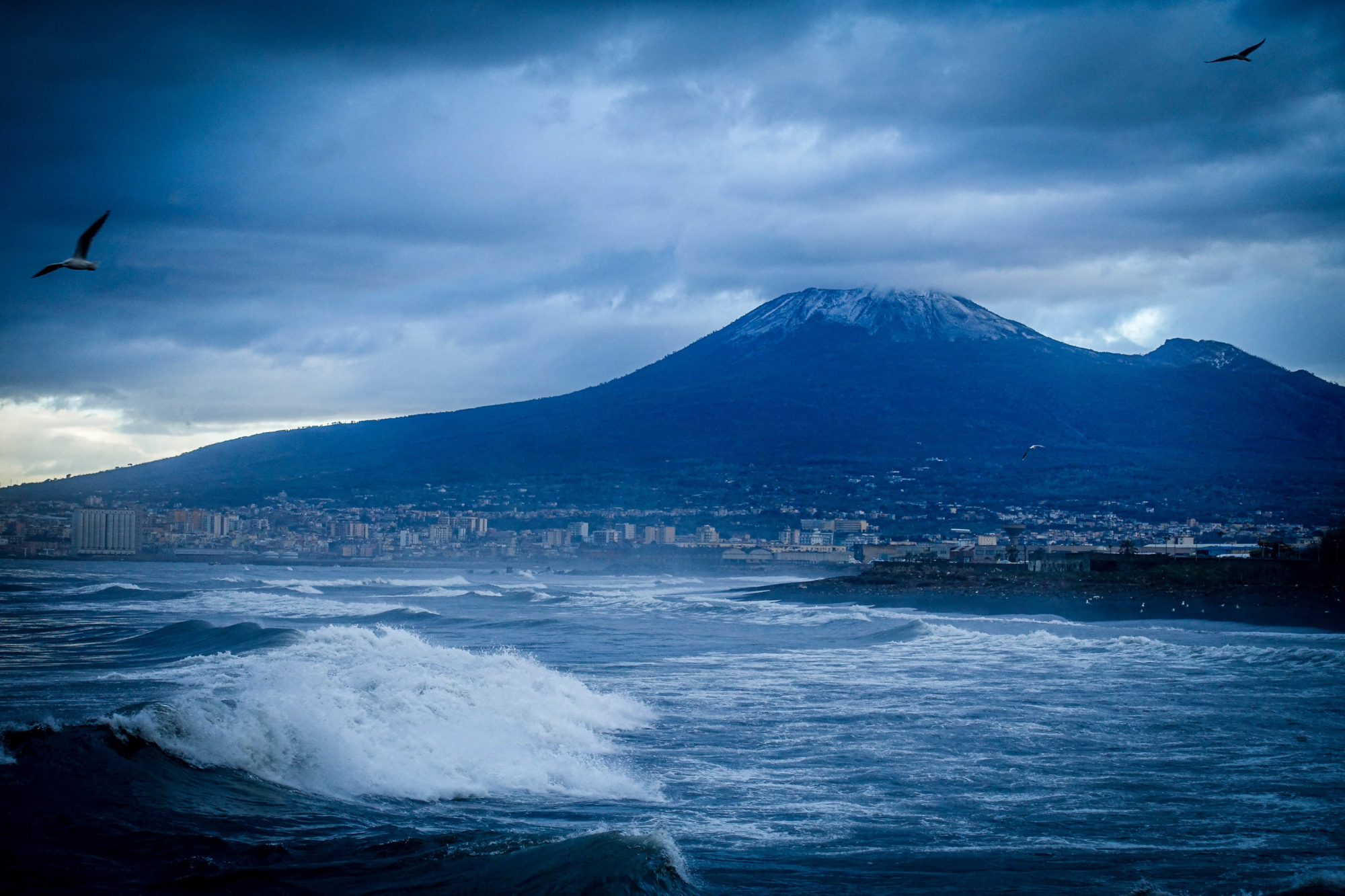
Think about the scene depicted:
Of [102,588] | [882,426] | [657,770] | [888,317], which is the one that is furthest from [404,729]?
[888,317]

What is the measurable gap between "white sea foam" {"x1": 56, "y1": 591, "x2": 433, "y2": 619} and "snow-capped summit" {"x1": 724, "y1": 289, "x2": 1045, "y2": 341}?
10622cm

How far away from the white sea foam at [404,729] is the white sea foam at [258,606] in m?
16.4

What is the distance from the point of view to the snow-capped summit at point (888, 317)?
13888cm

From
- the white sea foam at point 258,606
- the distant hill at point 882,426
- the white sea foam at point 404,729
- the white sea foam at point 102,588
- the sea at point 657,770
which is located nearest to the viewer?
the sea at point 657,770

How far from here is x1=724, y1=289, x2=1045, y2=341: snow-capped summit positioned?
139 metres

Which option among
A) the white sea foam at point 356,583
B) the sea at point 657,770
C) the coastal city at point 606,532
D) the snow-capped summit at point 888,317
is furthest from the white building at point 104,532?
the snow-capped summit at point 888,317

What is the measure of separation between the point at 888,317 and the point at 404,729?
13620 cm

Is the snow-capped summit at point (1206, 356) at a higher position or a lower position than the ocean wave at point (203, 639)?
higher

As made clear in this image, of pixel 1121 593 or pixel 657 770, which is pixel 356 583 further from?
pixel 657 770

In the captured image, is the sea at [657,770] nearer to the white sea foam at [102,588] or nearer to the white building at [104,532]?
the white sea foam at [102,588]

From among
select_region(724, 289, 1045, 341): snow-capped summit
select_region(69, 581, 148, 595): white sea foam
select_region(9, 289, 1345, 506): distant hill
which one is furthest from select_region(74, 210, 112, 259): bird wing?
select_region(724, 289, 1045, 341): snow-capped summit

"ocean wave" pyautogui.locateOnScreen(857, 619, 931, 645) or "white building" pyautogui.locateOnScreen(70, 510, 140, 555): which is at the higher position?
"white building" pyautogui.locateOnScreen(70, 510, 140, 555)

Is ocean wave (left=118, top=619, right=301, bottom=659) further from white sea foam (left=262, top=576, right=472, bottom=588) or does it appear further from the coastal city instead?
the coastal city

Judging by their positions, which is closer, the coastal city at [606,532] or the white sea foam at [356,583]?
the white sea foam at [356,583]
